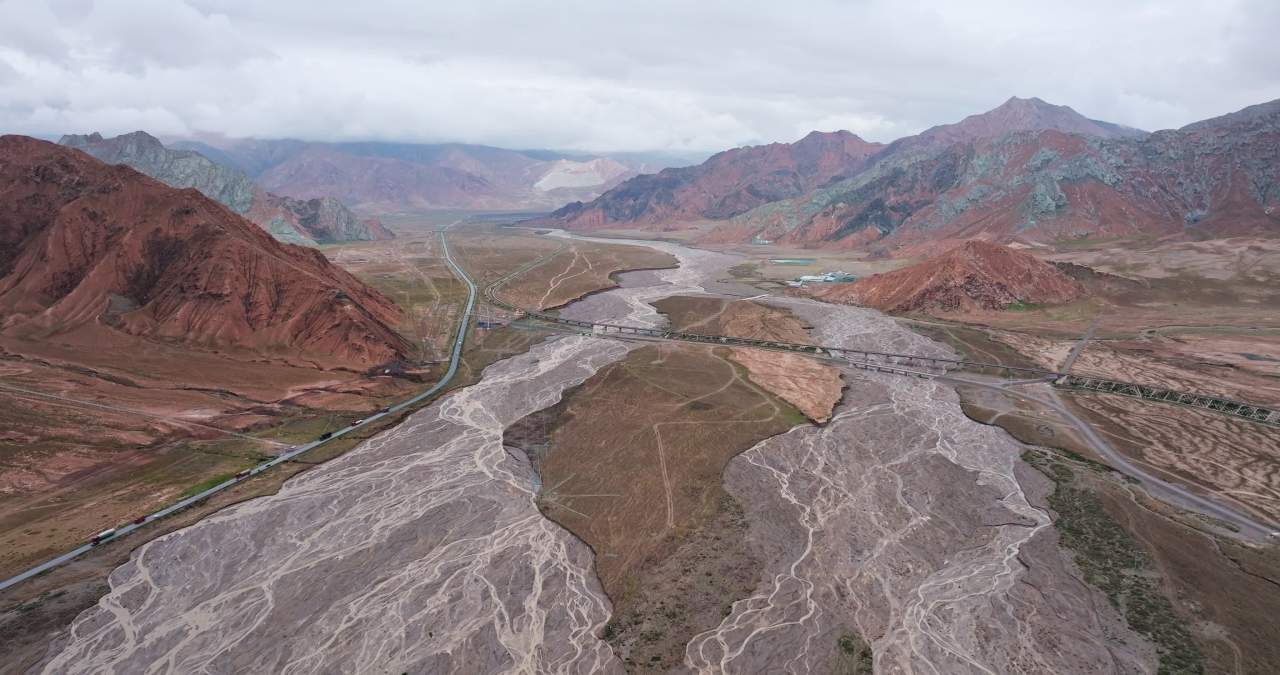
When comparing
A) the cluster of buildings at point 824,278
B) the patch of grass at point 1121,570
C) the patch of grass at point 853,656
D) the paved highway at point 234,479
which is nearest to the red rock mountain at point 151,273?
the paved highway at point 234,479

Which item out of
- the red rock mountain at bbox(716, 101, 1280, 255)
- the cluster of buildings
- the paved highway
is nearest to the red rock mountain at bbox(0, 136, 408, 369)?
the paved highway

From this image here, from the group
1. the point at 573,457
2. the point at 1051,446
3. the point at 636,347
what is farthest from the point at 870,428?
the point at 636,347

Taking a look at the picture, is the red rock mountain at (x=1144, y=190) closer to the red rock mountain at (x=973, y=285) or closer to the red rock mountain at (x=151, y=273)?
the red rock mountain at (x=973, y=285)

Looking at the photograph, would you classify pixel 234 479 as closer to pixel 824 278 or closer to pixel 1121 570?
pixel 1121 570

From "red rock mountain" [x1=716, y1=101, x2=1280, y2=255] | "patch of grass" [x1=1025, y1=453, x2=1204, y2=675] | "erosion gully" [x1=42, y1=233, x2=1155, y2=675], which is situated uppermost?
"red rock mountain" [x1=716, y1=101, x2=1280, y2=255]

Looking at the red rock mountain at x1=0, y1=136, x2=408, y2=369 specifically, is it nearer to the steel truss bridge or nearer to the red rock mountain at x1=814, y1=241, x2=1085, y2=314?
the steel truss bridge

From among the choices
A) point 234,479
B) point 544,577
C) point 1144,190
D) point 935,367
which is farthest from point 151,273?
point 1144,190
